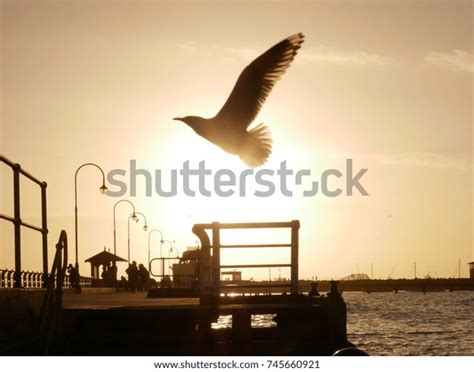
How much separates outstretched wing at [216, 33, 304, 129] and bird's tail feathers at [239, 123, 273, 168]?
0.73 feet

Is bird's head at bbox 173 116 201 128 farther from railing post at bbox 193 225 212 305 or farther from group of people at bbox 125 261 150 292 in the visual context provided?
group of people at bbox 125 261 150 292

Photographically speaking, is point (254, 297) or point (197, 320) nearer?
point (197, 320)

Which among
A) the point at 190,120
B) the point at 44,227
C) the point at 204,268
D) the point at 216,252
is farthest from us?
the point at 190,120

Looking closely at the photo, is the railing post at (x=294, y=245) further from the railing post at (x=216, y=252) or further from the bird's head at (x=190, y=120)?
the bird's head at (x=190, y=120)

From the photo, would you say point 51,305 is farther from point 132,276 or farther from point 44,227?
point 132,276

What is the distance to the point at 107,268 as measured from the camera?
52.1 meters

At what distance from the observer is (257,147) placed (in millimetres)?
14414

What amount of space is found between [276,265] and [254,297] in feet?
3.00

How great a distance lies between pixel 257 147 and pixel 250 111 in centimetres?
67

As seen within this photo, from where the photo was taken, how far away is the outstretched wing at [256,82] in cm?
1435

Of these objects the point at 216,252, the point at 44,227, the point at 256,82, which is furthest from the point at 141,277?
the point at 44,227

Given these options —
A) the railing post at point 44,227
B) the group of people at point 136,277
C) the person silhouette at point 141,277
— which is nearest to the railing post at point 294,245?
the railing post at point 44,227
